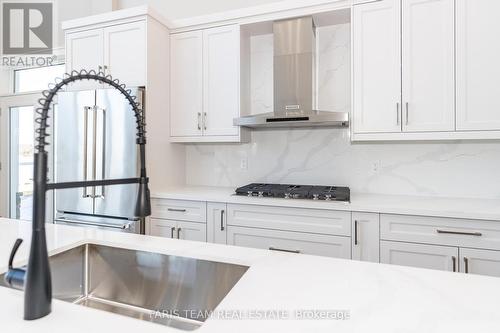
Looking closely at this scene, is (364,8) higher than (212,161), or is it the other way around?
(364,8)

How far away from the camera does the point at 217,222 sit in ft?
7.95

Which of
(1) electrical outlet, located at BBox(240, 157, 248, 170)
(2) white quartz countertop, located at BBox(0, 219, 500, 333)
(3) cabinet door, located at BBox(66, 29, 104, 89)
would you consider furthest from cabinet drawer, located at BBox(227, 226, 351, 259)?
(3) cabinet door, located at BBox(66, 29, 104, 89)

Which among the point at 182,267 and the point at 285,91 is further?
the point at 285,91

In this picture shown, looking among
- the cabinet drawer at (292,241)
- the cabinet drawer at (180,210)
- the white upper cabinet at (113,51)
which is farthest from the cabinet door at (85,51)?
the cabinet drawer at (292,241)

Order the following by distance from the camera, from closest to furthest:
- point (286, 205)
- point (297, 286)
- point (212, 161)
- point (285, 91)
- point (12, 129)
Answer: point (297, 286), point (286, 205), point (285, 91), point (212, 161), point (12, 129)

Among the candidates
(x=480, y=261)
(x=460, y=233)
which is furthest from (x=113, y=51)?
(x=480, y=261)

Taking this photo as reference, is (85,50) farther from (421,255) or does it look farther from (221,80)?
(421,255)

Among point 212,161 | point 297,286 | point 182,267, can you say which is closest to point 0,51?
point 212,161

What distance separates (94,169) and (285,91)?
1.70 metres

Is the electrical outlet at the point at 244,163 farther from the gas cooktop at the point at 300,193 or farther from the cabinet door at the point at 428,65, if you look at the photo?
the cabinet door at the point at 428,65

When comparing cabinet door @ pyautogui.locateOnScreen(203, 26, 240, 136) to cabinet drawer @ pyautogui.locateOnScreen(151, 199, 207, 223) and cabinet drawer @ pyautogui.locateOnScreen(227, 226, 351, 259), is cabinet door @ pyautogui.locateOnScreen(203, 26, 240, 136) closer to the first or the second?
cabinet drawer @ pyautogui.locateOnScreen(151, 199, 207, 223)

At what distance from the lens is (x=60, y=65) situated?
381 centimetres

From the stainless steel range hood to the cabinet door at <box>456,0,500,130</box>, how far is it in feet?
2.57

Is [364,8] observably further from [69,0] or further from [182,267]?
[69,0]
